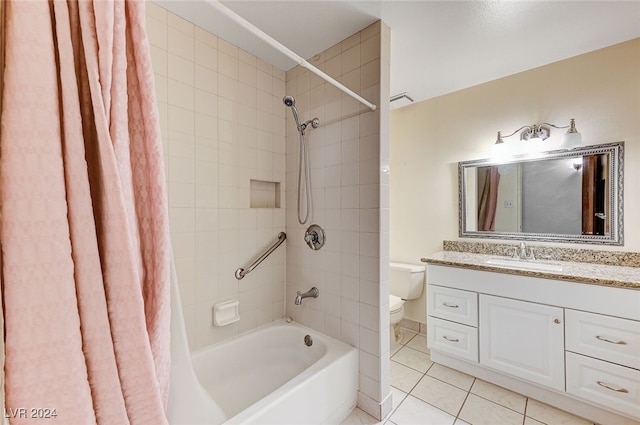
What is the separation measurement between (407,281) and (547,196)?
1304 mm

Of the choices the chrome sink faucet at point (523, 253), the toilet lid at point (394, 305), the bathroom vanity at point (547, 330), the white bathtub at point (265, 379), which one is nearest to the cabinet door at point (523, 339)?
the bathroom vanity at point (547, 330)

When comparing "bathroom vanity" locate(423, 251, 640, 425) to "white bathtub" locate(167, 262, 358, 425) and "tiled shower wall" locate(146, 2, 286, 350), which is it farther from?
"tiled shower wall" locate(146, 2, 286, 350)

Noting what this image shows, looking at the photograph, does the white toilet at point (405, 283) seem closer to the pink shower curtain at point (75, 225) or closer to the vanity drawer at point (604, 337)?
the vanity drawer at point (604, 337)

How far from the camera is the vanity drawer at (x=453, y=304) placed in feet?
6.10

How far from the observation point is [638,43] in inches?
65.1

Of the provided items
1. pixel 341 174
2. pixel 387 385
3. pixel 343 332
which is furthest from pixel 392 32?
pixel 387 385

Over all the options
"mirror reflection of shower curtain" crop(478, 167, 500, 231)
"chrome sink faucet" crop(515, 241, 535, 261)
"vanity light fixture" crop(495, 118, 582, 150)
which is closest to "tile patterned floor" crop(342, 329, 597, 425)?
"chrome sink faucet" crop(515, 241, 535, 261)

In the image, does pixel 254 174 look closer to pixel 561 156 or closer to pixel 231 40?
pixel 231 40

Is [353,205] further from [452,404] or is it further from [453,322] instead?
[452,404]

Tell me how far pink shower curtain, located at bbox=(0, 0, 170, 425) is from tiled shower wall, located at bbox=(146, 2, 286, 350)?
3.28 ft

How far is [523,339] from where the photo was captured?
1676mm

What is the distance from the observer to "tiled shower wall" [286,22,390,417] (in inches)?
59.9

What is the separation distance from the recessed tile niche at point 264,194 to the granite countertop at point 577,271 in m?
1.32

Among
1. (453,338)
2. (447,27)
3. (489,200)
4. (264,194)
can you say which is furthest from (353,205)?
(489,200)
